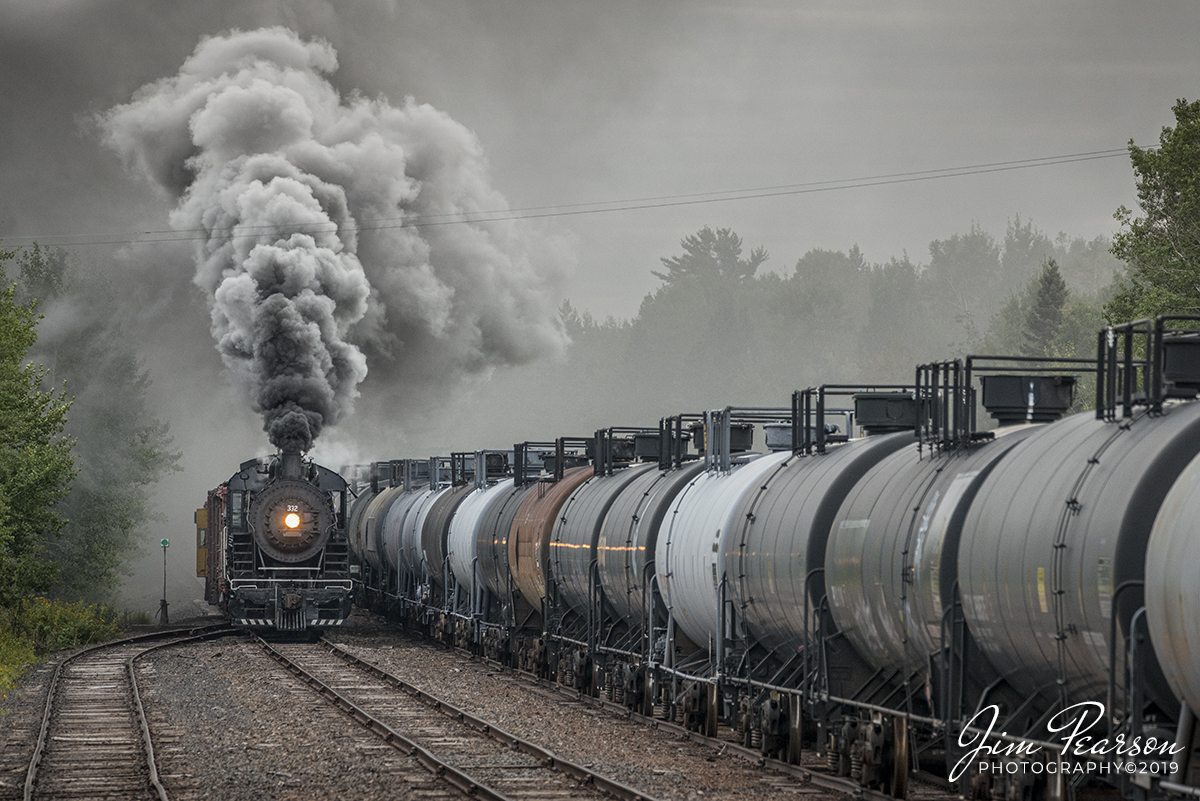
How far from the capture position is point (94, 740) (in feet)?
63.5

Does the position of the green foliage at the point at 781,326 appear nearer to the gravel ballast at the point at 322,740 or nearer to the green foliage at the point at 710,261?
the green foliage at the point at 710,261

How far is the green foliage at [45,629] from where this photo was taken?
32.9m

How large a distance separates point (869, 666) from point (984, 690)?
3.21 m

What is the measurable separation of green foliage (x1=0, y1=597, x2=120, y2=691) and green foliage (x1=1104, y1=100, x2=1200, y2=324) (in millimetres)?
28852

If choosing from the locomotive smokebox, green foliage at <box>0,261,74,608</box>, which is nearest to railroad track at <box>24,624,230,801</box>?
green foliage at <box>0,261,74,608</box>

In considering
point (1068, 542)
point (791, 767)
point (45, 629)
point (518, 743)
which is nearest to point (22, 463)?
point (45, 629)

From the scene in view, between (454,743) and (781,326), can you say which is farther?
(781,326)

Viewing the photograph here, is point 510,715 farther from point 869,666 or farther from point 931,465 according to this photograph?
point 931,465

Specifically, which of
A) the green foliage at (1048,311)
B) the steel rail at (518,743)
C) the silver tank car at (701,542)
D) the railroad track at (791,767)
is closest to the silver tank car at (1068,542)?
the railroad track at (791,767)

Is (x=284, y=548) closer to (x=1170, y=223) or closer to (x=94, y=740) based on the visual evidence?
(x=94, y=740)

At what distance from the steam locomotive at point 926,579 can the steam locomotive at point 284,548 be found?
10008 mm

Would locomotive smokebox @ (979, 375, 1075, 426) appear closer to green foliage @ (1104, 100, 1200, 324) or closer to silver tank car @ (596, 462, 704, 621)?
silver tank car @ (596, 462, 704, 621)

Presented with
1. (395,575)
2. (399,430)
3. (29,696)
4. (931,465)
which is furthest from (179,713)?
(399,430)

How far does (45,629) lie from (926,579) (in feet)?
97.5
